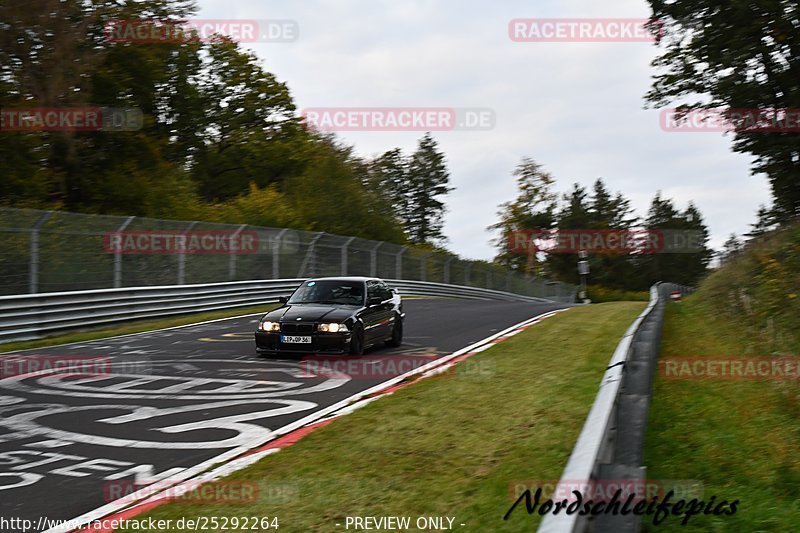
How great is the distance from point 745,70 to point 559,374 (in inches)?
660

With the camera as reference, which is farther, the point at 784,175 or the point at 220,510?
the point at 784,175

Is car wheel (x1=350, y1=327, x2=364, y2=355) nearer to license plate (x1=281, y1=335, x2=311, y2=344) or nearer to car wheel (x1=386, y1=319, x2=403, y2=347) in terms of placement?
license plate (x1=281, y1=335, x2=311, y2=344)

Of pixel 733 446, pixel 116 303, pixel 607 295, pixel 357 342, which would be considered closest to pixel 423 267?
pixel 116 303

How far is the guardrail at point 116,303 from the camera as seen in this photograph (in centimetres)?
1642

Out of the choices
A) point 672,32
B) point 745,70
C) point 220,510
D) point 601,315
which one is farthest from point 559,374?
point 672,32

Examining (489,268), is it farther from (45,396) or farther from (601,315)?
(45,396)

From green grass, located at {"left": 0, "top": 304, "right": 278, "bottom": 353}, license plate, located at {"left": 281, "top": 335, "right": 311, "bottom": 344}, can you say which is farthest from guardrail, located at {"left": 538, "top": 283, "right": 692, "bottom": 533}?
green grass, located at {"left": 0, "top": 304, "right": 278, "bottom": 353}

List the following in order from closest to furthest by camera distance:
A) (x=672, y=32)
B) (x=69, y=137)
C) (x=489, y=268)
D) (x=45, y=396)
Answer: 1. (x=45, y=396)
2. (x=672, y=32)
3. (x=69, y=137)
4. (x=489, y=268)

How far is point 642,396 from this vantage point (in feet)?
19.7

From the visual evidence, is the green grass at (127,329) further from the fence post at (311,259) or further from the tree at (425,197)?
the tree at (425,197)

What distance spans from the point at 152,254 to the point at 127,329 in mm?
3071

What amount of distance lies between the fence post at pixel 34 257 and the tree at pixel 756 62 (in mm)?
17738

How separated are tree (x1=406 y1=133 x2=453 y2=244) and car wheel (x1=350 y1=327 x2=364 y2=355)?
8719 centimetres

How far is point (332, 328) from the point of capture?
12.9 meters
